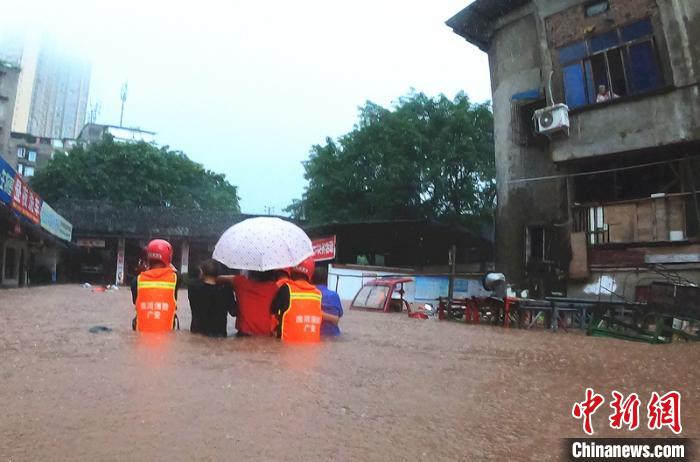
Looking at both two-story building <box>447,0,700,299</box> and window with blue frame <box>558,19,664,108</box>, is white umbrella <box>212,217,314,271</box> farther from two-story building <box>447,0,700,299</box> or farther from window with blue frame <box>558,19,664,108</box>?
window with blue frame <box>558,19,664,108</box>

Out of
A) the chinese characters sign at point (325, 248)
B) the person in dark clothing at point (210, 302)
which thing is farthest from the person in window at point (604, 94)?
the chinese characters sign at point (325, 248)

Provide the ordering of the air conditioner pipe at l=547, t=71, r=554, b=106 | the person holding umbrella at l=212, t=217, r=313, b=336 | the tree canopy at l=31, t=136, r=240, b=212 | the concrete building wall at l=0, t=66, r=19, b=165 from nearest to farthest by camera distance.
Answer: the person holding umbrella at l=212, t=217, r=313, b=336 < the air conditioner pipe at l=547, t=71, r=554, b=106 < the tree canopy at l=31, t=136, r=240, b=212 < the concrete building wall at l=0, t=66, r=19, b=165

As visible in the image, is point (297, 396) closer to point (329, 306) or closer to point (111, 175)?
point (329, 306)

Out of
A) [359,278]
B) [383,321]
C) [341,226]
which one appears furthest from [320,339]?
[341,226]

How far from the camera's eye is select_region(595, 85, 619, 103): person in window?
12.2 m

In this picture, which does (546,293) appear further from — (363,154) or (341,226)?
(363,154)

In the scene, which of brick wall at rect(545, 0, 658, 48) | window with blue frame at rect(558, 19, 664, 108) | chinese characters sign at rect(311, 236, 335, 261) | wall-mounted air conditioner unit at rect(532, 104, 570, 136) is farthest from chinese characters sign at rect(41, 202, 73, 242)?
window with blue frame at rect(558, 19, 664, 108)

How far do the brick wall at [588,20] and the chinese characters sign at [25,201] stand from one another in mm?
14723

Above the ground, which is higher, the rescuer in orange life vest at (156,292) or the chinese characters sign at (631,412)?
the rescuer in orange life vest at (156,292)

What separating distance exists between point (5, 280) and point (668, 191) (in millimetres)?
21497

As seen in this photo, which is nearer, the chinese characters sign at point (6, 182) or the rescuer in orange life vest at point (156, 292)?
the rescuer in orange life vest at point (156, 292)

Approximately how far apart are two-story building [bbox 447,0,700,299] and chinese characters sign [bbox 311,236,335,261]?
7.17m

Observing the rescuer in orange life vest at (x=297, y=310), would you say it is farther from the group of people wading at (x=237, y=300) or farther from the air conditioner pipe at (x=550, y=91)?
the air conditioner pipe at (x=550, y=91)

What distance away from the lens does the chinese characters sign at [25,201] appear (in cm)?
1514
